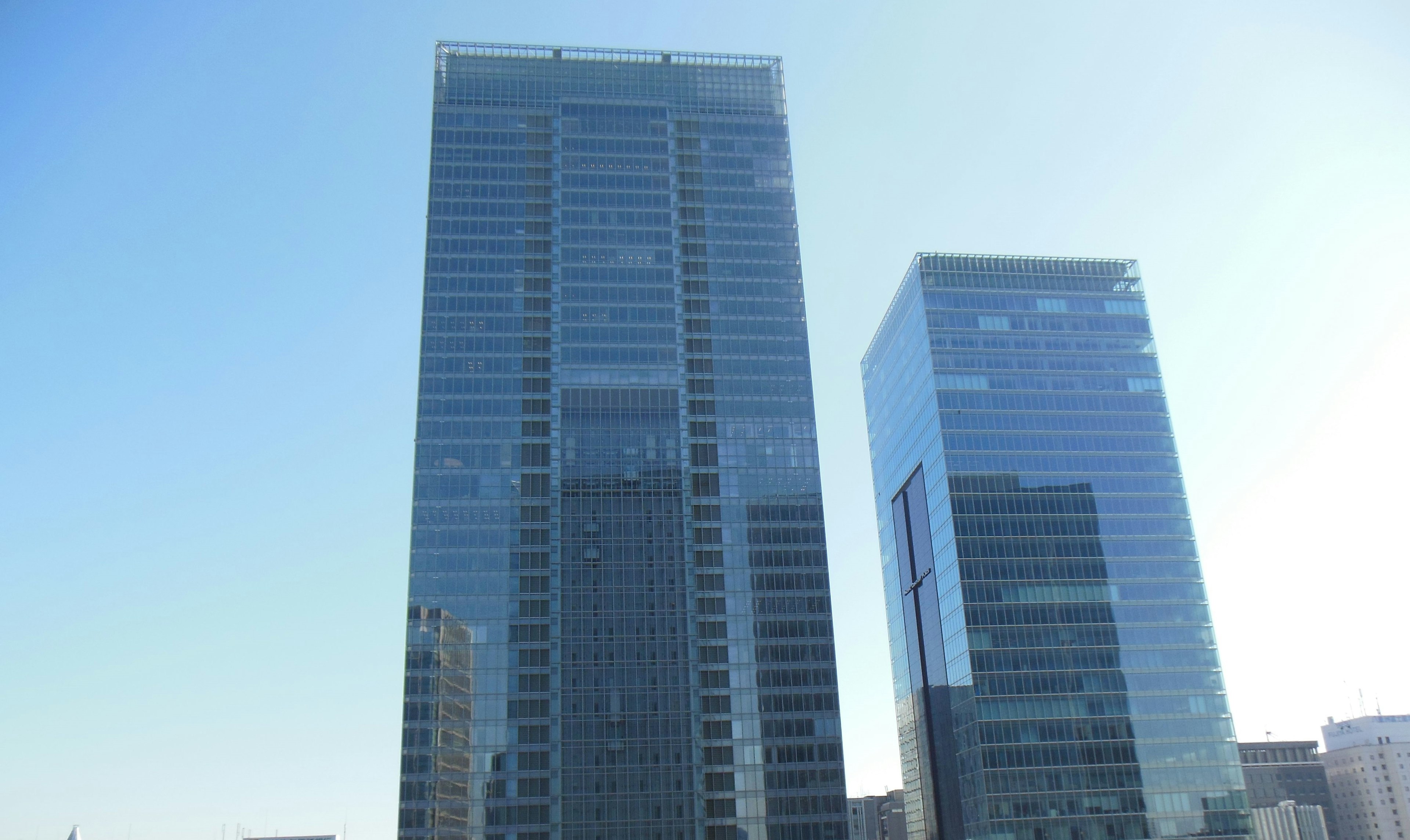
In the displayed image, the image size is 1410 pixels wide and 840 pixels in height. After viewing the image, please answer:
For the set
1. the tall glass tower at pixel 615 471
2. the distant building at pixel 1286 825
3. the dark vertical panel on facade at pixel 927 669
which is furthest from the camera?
the distant building at pixel 1286 825

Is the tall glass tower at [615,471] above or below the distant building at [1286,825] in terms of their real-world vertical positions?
above

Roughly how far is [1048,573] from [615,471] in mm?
57635

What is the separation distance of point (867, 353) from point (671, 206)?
54.5 metres

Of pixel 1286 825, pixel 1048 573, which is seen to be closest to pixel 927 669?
pixel 1048 573

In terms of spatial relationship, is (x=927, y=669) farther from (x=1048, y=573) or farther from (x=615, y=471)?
(x=615, y=471)

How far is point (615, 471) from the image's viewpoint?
12800 centimetres

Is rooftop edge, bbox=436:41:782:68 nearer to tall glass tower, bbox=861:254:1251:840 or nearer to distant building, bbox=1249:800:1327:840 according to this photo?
tall glass tower, bbox=861:254:1251:840

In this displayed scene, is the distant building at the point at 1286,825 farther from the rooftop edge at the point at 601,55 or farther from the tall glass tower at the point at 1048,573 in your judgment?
the rooftop edge at the point at 601,55

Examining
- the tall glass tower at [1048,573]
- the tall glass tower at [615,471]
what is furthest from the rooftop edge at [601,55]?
the tall glass tower at [1048,573]

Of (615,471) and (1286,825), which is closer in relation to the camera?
(615,471)

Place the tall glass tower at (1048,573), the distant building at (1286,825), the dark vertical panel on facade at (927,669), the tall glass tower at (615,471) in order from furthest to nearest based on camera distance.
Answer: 1. the distant building at (1286,825)
2. the dark vertical panel on facade at (927,669)
3. the tall glass tower at (1048,573)
4. the tall glass tower at (615,471)

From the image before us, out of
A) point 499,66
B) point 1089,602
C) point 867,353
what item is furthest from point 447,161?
point 1089,602

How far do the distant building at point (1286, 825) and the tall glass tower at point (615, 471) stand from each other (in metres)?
116

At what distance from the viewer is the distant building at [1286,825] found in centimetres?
18725
